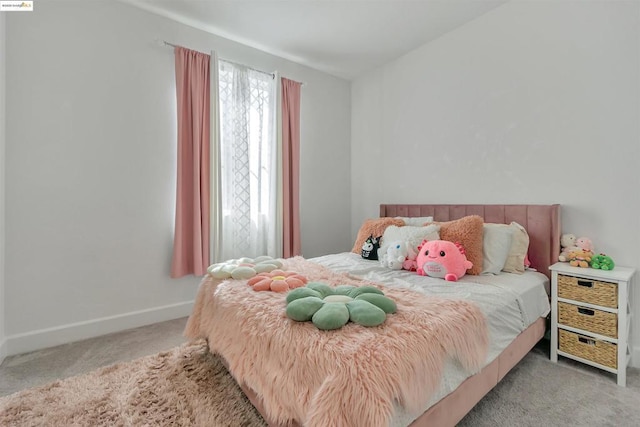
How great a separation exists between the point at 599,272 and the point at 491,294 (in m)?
0.78

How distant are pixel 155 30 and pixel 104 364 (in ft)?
8.88

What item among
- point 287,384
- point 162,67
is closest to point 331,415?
point 287,384

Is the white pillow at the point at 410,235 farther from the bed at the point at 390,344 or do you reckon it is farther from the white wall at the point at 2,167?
the white wall at the point at 2,167

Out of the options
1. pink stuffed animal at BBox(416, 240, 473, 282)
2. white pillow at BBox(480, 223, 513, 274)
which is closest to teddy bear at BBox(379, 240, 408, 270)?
pink stuffed animal at BBox(416, 240, 473, 282)

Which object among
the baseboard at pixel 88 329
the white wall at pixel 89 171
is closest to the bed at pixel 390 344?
the baseboard at pixel 88 329

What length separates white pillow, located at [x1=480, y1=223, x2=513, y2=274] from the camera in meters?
1.99

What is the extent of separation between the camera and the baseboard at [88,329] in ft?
6.64

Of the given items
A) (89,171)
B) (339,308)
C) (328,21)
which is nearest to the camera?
(339,308)

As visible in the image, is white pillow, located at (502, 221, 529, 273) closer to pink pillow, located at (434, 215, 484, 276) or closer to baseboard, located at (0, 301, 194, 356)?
pink pillow, located at (434, 215, 484, 276)

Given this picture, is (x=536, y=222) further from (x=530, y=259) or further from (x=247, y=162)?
(x=247, y=162)

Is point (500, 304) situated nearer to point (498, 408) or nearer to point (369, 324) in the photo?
point (498, 408)

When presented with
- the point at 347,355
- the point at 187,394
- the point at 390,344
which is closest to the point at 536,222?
the point at 390,344

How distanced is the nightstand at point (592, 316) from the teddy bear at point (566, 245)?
0.12m

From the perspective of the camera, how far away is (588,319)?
5.68 feet
